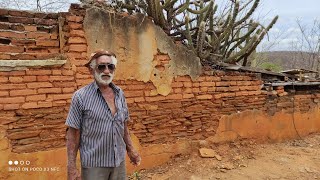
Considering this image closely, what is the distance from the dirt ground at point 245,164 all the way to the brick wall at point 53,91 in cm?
48

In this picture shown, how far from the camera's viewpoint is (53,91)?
4.12 m

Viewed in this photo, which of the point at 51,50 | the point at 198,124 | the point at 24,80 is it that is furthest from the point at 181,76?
the point at 24,80

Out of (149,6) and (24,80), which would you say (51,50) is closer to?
(24,80)

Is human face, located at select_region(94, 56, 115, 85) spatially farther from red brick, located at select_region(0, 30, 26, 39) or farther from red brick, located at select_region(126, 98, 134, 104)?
red brick, located at select_region(126, 98, 134, 104)

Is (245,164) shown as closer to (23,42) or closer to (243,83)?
(243,83)

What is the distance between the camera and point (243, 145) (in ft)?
18.8

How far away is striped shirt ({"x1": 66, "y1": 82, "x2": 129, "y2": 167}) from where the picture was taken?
269 cm

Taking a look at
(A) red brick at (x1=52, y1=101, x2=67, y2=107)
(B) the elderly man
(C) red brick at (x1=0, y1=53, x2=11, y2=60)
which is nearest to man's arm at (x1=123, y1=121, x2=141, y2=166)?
(B) the elderly man

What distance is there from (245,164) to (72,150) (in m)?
3.38

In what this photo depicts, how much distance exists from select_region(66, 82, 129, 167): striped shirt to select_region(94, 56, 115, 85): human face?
0.34 ft

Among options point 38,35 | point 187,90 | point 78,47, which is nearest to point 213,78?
point 187,90

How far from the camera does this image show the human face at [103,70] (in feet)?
9.18

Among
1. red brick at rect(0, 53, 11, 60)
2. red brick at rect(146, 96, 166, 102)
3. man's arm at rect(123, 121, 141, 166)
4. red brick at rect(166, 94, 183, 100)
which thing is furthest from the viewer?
red brick at rect(166, 94, 183, 100)

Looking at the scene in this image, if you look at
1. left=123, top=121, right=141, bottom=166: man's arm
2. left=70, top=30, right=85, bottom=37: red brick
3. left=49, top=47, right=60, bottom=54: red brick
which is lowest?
left=123, top=121, right=141, bottom=166: man's arm
